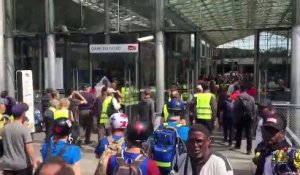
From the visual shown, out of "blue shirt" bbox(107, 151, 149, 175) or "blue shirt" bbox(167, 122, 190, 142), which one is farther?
"blue shirt" bbox(167, 122, 190, 142)

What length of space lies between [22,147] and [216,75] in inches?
556

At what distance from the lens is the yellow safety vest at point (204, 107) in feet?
39.1

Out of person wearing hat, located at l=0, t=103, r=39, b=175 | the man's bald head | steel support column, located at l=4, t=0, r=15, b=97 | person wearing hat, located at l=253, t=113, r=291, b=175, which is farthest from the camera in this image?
steel support column, located at l=4, t=0, r=15, b=97

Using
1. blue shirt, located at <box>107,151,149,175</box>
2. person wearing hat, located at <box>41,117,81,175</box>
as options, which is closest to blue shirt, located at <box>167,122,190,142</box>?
person wearing hat, located at <box>41,117,81,175</box>

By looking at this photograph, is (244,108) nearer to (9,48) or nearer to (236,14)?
(236,14)

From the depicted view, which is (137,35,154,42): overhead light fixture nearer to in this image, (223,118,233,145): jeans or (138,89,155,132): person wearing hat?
(138,89,155,132): person wearing hat

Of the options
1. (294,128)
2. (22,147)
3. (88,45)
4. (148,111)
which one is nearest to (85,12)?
(88,45)

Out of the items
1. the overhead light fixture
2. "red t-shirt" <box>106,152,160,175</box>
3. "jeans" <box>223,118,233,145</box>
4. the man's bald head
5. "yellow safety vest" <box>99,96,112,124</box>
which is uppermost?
the overhead light fixture

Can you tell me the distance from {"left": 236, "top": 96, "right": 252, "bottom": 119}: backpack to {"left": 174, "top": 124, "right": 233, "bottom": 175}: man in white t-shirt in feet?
27.5

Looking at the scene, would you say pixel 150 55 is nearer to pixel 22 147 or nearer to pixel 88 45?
pixel 88 45

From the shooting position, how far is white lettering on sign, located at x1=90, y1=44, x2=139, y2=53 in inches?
595

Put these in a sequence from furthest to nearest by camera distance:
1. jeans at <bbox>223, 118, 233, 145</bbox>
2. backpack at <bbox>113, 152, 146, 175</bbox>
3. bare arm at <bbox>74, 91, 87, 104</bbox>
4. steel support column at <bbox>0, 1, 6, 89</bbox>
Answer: steel support column at <bbox>0, 1, 6, 89</bbox> < bare arm at <bbox>74, 91, 87, 104</bbox> < jeans at <bbox>223, 118, 233, 145</bbox> < backpack at <bbox>113, 152, 146, 175</bbox>

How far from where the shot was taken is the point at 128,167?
4121 millimetres

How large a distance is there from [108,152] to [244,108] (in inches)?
293
